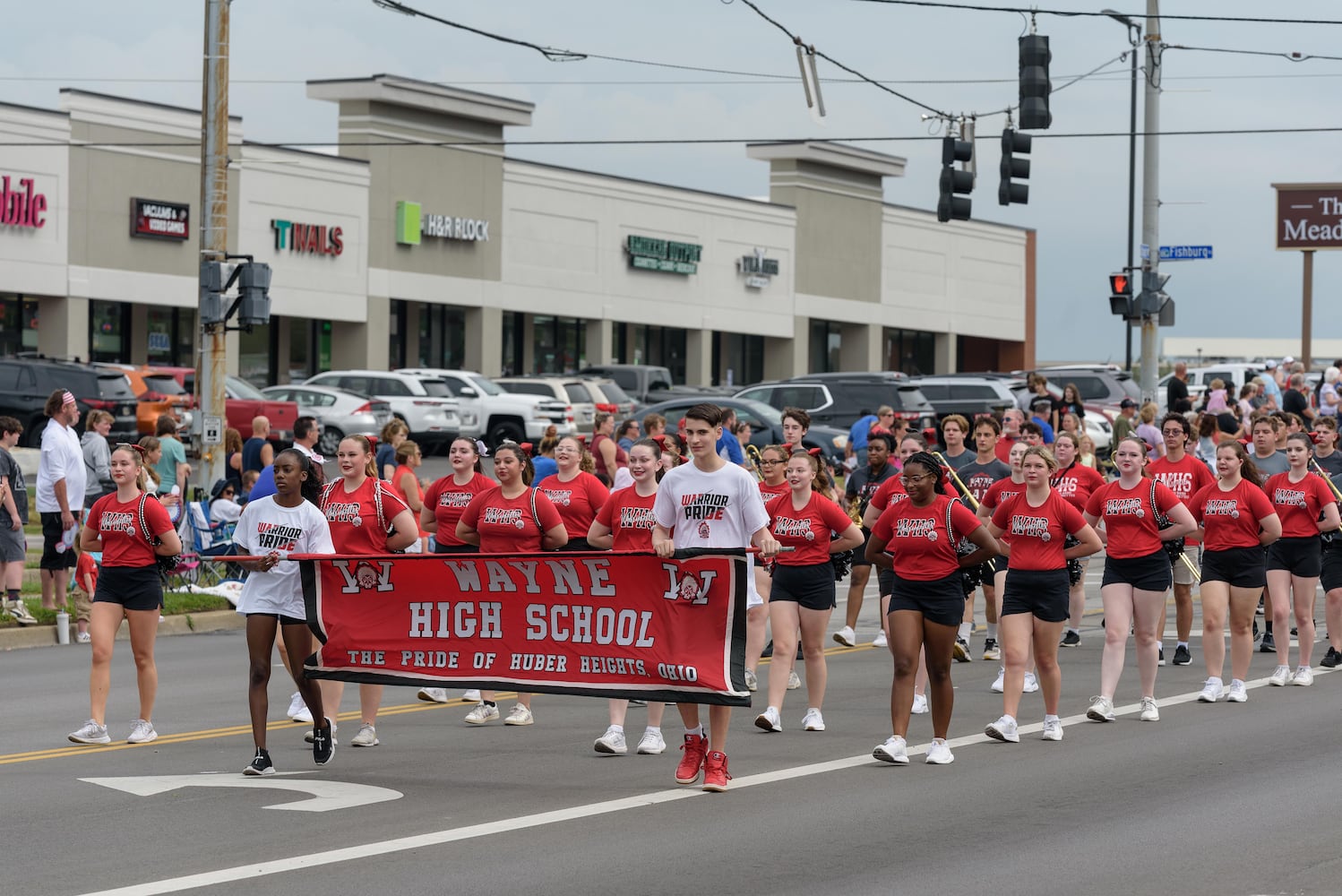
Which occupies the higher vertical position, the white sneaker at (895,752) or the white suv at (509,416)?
the white suv at (509,416)

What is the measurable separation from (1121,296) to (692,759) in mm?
20316

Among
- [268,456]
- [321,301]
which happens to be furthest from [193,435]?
[321,301]

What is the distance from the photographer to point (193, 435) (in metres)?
22.1

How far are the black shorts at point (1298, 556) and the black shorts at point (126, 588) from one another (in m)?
8.42

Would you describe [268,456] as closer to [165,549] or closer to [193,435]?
[193,435]

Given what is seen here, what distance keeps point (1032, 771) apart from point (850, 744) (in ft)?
4.25

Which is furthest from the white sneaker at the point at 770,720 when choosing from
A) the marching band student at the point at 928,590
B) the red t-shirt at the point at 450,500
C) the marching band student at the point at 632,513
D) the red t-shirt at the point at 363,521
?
the red t-shirt at the point at 363,521

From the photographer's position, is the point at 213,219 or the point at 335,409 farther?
the point at 335,409

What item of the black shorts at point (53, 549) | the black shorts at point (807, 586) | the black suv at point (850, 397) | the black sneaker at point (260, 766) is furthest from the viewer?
the black suv at point (850, 397)

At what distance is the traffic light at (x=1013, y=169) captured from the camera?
23859 mm

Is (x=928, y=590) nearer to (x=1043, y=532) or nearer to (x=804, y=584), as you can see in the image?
(x=1043, y=532)

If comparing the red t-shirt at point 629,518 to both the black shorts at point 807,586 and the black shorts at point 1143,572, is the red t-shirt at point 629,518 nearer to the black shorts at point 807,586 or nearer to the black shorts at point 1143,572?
the black shorts at point 807,586

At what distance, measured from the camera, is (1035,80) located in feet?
71.1

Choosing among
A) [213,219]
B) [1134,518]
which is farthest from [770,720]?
[213,219]
